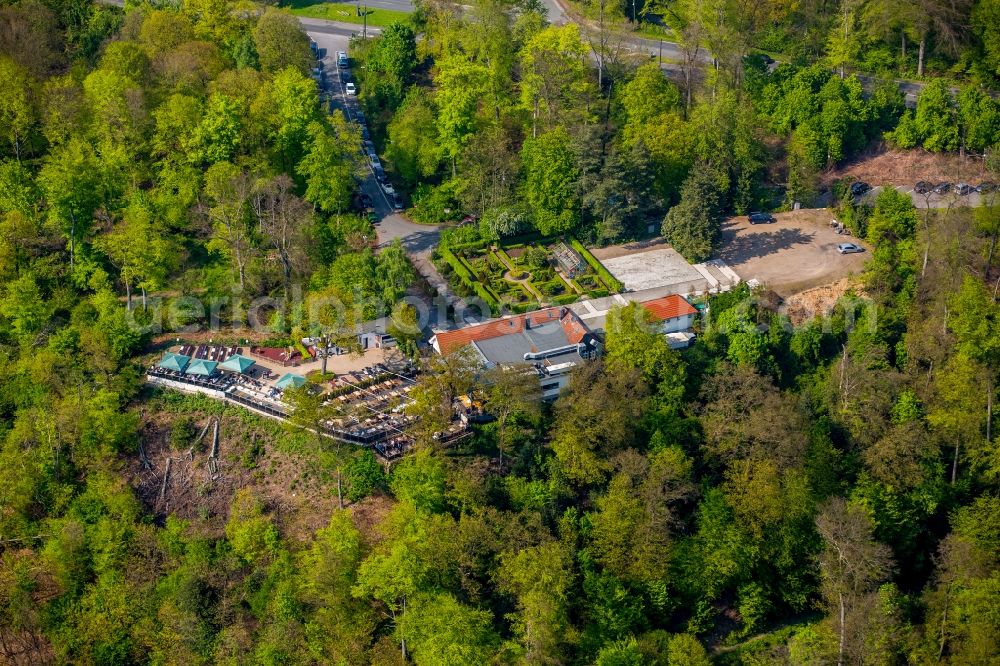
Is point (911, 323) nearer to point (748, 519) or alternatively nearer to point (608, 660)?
point (748, 519)

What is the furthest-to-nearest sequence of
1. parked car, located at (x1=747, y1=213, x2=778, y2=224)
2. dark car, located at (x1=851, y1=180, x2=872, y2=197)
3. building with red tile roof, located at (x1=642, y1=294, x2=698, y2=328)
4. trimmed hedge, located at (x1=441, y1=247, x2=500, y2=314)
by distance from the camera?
dark car, located at (x1=851, y1=180, x2=872, y2=197), parked car, located at (x1=747, y1=213, x2=778, y2=224), trimmed hedge, located at (x1=441, y1=247, x2=500, y2=314), building with red tile roof, located at (x1=642, y1=294, x2=698, y2=328)

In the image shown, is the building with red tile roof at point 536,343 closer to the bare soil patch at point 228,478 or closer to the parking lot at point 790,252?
the bare soil patch at point 228,478

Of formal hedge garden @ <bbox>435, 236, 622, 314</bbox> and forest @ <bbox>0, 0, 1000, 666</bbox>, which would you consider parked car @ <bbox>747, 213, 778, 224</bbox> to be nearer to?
forest @ <bbox>0, 0, 1000, 666</bbox>

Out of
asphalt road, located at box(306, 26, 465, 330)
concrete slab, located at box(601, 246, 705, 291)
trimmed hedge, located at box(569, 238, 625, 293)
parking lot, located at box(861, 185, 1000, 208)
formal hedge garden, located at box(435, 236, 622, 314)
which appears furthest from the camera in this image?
parking lot, located at box(861, 185, 1000, 208)

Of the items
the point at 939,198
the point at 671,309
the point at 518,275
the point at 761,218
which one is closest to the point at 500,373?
the point at 671,309

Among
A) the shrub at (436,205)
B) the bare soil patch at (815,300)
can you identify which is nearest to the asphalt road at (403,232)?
the shrub at (436,205)

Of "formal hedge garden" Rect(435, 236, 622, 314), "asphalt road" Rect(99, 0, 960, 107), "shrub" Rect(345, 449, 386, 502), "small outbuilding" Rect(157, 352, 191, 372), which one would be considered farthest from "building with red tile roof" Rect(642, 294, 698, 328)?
"small outbuilding" Rect(157, 352, 191, 372)

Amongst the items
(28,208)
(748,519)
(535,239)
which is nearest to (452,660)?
(748,519)
